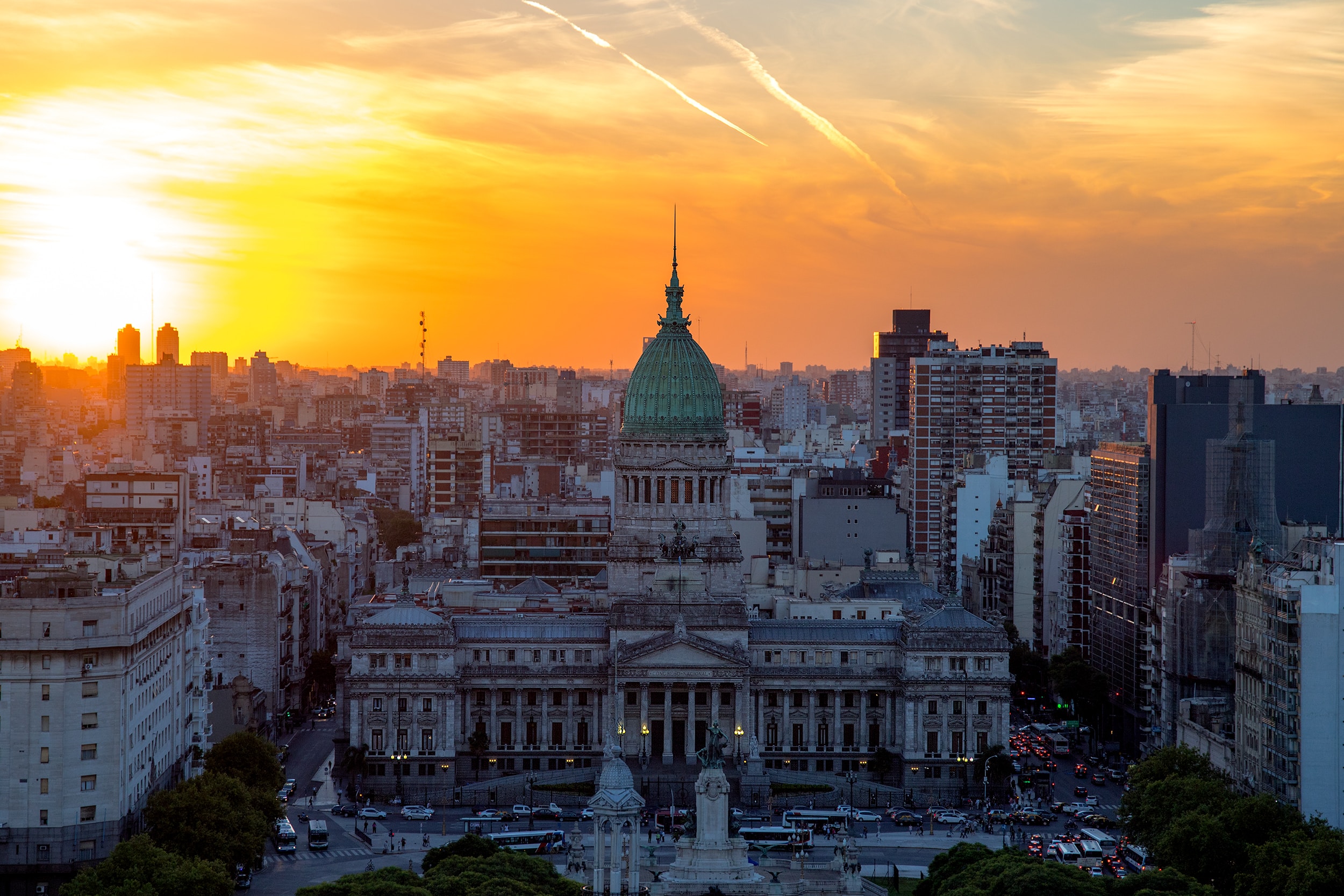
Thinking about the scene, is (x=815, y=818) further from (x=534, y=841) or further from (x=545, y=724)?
(x=545, y=724)

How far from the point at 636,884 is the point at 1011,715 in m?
86.6

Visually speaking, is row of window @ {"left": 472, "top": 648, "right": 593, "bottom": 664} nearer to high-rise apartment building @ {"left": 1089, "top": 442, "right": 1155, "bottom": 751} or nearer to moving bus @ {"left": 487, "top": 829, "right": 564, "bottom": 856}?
moving bus @ {"left": 487, "top": 829, "right": 564, "bottom": 856}

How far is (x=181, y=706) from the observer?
134250 millimetres

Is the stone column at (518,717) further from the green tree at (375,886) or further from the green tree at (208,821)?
the green tree at (375,886)

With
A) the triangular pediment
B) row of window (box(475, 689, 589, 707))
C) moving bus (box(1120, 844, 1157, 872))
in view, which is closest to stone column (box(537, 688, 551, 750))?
row of window (box(475, 689, 589, 707))

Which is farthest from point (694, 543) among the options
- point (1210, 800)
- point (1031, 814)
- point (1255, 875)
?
point (1255, 875)

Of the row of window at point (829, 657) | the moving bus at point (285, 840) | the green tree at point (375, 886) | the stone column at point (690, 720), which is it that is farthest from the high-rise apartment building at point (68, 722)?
the row of window at point (829, 657)

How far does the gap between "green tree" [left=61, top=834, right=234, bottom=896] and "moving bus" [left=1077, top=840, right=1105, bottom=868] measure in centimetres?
5014

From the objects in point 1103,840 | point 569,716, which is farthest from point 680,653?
point 1103,840

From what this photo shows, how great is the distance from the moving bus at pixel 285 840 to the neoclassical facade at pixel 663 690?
57.0ft

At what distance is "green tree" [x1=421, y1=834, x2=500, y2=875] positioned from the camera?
11244 cm

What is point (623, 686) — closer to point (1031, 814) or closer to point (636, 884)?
point (1031, 814)

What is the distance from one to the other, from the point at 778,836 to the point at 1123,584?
177 feet

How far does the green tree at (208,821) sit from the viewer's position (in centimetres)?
11338
